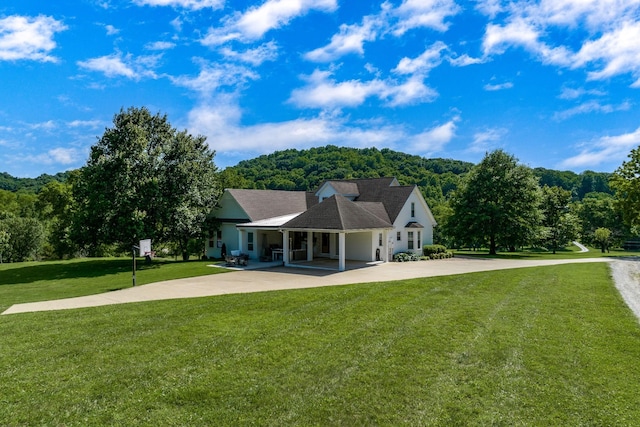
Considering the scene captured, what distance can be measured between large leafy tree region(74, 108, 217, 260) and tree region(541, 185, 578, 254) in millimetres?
35801

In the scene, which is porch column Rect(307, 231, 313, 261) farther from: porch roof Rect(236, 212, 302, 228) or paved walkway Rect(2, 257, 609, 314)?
paved walkway Rect(2, 257, 609, 314)

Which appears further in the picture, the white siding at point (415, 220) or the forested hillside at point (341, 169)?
the forested hillside at point (341, 169)

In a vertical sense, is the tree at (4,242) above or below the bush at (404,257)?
above

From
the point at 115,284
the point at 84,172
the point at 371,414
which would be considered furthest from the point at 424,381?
the point at 84,172

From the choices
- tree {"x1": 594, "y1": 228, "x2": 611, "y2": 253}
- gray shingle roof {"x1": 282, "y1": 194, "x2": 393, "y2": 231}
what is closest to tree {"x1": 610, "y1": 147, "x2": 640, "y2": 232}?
tree {"x1": 594, "y1": 228, "x2": 611, "y2": 253}

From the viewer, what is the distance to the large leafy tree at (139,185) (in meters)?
24.4

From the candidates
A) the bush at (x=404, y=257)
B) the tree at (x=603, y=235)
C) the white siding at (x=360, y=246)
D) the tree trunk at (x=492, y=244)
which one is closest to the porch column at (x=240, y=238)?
the white siding at (x=360, y=246)

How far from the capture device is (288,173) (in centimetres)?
7075

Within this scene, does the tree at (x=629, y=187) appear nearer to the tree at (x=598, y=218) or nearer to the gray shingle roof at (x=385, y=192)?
the gray shingle roof at (x=385, y=192)

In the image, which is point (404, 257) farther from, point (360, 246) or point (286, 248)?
point (286, 248)

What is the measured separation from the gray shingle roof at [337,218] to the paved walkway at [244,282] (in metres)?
2.54

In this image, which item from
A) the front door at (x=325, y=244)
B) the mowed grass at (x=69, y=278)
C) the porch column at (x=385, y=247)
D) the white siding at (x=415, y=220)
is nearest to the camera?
the mowed grass at (x=69, y=278)

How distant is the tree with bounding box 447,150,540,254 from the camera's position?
1278 inches

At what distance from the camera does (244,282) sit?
17.1 m
